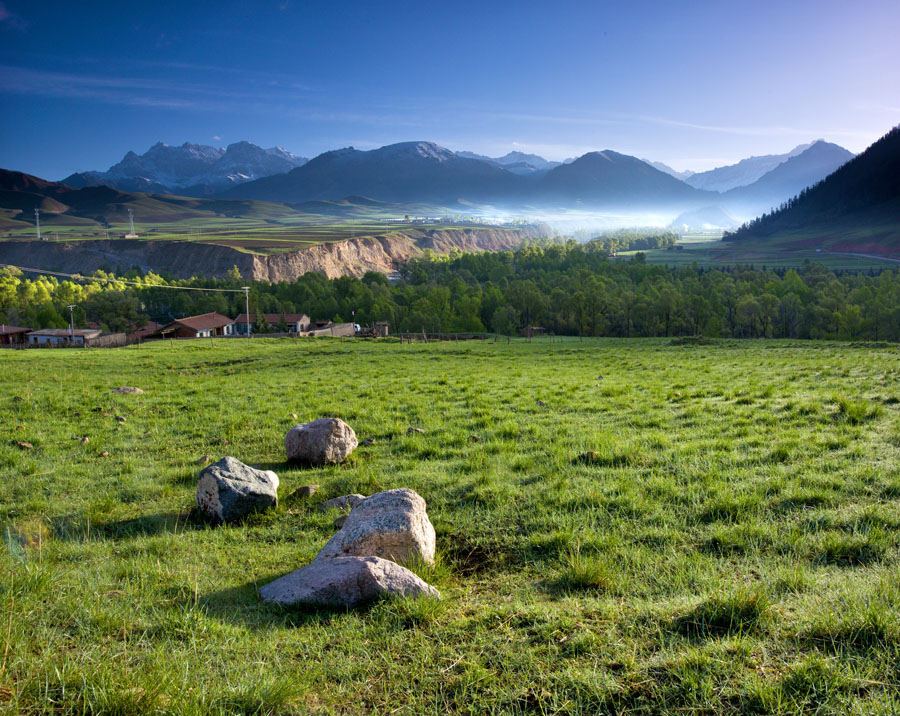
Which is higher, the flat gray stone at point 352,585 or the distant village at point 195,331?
the flat gray stone at point 352,585

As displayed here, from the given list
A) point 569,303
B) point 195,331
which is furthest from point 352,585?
point 569,303

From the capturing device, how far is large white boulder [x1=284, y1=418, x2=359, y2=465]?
10.1m

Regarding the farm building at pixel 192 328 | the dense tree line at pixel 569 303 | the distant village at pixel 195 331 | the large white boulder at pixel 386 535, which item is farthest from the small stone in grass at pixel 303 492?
the dense tree line at pixel 569 303

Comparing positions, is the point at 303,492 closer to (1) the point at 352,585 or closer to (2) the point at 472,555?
(2) the point at 472,555

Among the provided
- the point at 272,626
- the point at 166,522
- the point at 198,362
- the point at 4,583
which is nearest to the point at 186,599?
the point at 272,626

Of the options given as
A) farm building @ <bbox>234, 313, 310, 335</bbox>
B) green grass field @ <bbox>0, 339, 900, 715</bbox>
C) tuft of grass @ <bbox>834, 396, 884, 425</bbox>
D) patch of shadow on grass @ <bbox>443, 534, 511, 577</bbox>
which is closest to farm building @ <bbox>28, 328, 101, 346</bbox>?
farm building @ <bbox>234, 313, 310, 335</bbox>

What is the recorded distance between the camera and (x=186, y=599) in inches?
209

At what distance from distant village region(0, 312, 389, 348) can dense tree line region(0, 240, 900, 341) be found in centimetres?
1084

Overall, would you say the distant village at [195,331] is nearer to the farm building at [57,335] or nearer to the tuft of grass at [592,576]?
the farm building at [57,335]

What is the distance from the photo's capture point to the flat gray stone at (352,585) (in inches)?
200

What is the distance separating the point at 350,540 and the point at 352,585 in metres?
0.78

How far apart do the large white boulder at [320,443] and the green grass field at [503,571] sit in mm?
389

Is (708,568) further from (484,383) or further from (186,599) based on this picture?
(484,383)

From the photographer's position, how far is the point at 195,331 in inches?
3863
